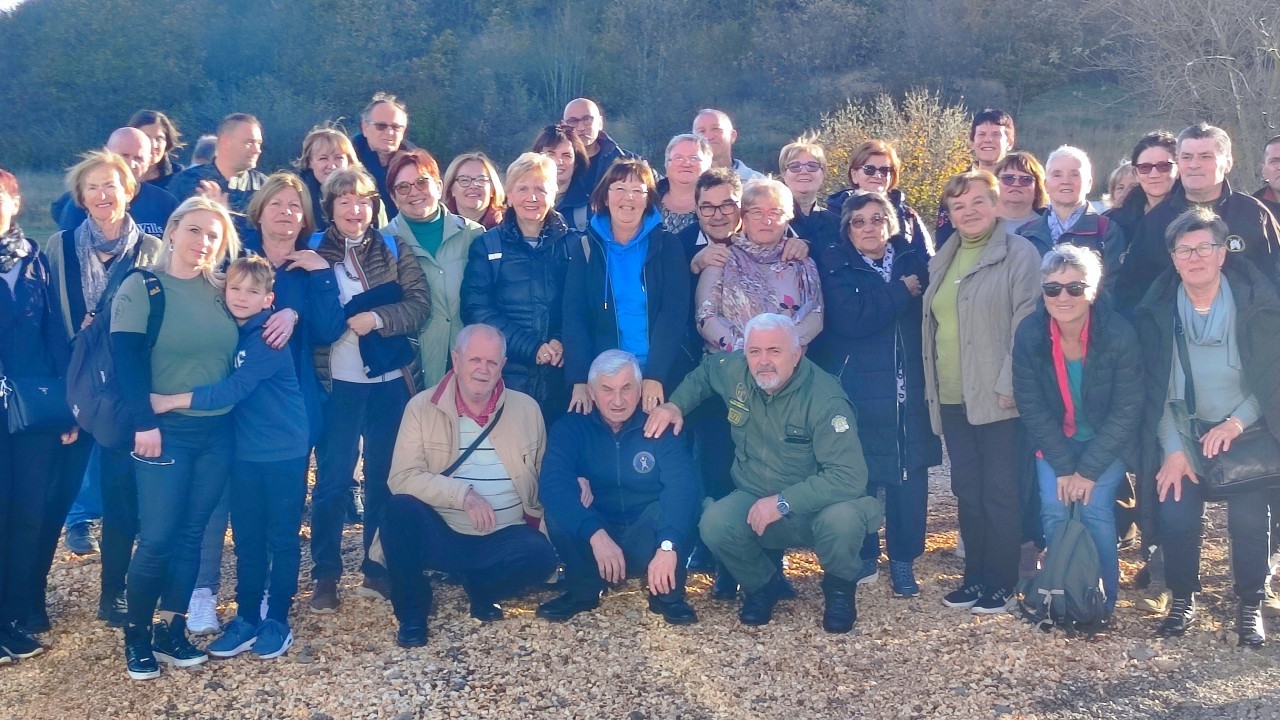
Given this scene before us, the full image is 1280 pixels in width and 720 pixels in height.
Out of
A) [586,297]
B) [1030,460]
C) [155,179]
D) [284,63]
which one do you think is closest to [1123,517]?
[1030,460]

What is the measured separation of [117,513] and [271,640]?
86cm

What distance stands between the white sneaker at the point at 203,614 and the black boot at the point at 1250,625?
455cm

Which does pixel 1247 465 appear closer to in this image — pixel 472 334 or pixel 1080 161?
pixel 1080 161

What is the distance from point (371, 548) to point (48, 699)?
59.1 inches

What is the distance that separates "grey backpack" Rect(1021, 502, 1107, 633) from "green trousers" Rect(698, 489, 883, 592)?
0.78 metres

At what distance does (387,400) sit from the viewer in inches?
198

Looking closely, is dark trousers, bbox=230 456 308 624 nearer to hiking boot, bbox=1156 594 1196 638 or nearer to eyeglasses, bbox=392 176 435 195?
eyeglasses, bbox=392 176 435 195

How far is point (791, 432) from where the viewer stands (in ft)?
15.9

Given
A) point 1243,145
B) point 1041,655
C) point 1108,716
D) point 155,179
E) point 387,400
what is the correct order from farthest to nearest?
point 1243,145, point 155,179, point 387,400, point 1041,655, point 1108,716

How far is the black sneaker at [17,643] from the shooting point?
177 inches

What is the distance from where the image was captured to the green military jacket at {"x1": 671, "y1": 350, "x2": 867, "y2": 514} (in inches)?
188

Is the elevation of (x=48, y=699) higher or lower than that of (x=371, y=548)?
lower

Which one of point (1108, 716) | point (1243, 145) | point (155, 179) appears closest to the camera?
point (1108, 716)

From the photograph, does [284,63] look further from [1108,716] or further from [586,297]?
[1108,716]
